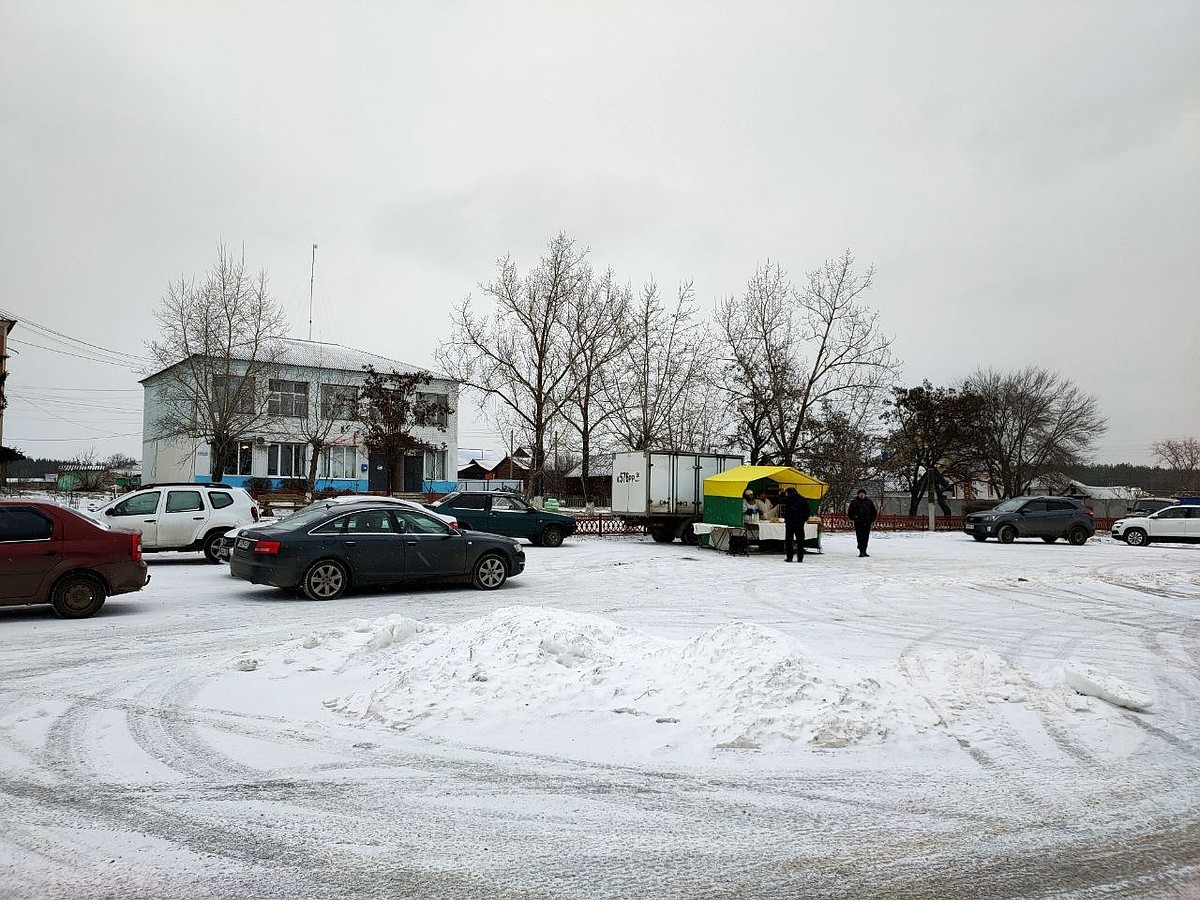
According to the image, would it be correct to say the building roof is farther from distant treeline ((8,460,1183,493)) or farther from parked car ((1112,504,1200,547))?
distant treeline ((8,460,1183,493))

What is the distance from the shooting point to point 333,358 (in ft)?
172

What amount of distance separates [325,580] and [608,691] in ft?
23.9

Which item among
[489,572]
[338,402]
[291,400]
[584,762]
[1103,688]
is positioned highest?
[291,400]

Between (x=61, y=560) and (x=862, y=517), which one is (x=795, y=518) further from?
(x=61, y=560)

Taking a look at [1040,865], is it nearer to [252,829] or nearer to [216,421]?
[252,829]

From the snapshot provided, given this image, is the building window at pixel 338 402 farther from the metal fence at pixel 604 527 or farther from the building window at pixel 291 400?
the metal fence at pixel 604 527

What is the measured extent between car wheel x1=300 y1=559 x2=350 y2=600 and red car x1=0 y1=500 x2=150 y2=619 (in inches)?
89.1

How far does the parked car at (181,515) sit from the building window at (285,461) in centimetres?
3219

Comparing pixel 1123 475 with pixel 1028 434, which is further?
pixel 1123 475

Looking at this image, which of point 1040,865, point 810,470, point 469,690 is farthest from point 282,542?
point 810,470

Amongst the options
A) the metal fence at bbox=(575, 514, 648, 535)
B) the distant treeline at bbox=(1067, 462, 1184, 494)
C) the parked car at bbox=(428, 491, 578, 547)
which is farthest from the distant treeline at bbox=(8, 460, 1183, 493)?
the parked car at bbox=(428, 491, 578, 547)

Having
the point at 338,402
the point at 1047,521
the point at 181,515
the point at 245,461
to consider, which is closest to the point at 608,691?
the point at 181,515

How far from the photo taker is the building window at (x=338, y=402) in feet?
135

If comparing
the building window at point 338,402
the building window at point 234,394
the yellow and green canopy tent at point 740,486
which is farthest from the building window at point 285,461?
the yellow and green canopy tent at point 740,486
